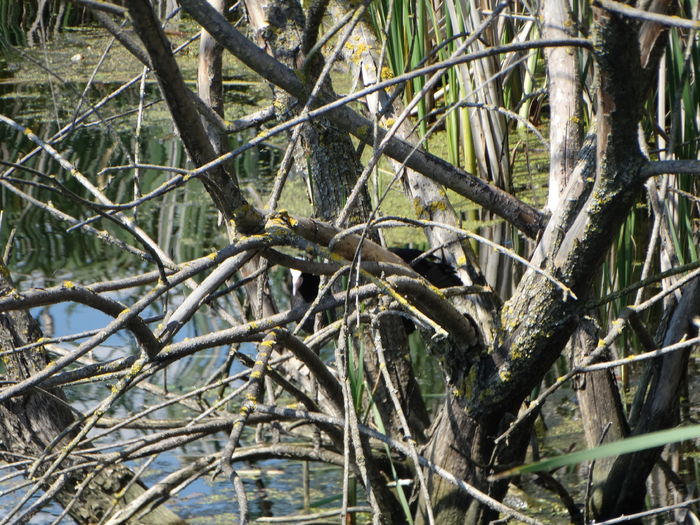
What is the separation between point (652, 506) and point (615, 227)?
3.02 feet

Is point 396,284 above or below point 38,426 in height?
above

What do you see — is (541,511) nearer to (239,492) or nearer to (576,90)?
(576,90)

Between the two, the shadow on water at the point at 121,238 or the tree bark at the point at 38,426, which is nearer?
the tree bark at the point at 38,426

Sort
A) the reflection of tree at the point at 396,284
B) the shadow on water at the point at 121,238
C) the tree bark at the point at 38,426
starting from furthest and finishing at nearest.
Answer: the shadow on water at the point at 121,238
the tree bark at the point at 38,426
the reflection of tree at the point at 396,284

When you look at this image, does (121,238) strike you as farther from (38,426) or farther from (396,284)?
(396,284)

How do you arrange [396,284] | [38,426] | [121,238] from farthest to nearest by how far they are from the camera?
[121,238]
[38,426]
[396,284]

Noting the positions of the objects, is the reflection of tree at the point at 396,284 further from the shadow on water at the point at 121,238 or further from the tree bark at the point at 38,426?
the shadow on water at the point at 121,238

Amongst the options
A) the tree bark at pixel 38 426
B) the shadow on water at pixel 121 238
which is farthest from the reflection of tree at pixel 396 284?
the shadow on water at pixel 121 238

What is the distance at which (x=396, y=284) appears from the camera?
118 centimetres

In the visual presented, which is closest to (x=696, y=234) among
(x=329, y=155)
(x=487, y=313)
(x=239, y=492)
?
(x=487, y=313)

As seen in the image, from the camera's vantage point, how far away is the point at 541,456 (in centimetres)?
210

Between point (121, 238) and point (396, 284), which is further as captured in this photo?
point (121, 238)

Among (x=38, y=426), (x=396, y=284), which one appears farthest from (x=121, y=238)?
(x=396, y=284)

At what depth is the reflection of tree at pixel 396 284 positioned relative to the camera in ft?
3.04
